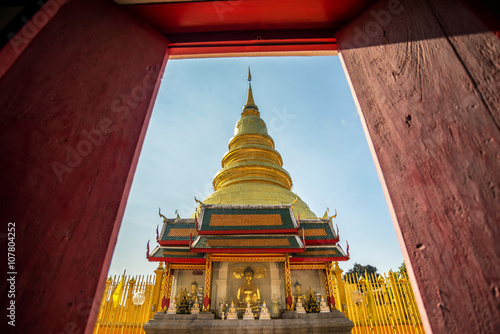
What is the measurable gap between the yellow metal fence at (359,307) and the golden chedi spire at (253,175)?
13.1ft

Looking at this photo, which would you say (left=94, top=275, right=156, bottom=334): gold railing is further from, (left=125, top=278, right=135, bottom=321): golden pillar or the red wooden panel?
the red wooden panel

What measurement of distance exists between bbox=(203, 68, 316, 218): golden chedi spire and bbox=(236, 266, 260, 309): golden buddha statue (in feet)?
13.6

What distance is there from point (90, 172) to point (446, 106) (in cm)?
161

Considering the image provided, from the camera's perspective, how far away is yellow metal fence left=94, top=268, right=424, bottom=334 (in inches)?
323

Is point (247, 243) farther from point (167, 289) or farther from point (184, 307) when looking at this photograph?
point (167, 289)

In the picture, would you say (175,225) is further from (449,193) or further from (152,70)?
(449,193)

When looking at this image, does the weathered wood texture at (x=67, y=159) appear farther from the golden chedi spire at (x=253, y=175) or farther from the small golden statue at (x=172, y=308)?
the golden chedi spire at (x=253, y=175)

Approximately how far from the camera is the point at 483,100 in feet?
3.13

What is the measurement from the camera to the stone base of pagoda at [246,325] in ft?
20.0

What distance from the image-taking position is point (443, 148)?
3.21 feet

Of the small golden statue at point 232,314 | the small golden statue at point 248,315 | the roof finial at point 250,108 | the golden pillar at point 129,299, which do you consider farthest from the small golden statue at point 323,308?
the roof finial at point 250,108

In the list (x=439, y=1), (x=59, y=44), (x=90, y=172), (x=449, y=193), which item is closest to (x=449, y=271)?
(x=449, y=193)

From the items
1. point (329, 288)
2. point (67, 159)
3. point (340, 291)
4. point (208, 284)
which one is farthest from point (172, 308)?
point (67, 159)

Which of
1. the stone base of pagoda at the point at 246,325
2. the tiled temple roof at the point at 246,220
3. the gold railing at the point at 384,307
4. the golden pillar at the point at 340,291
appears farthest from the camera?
the golden pillar at the point at 340,291
